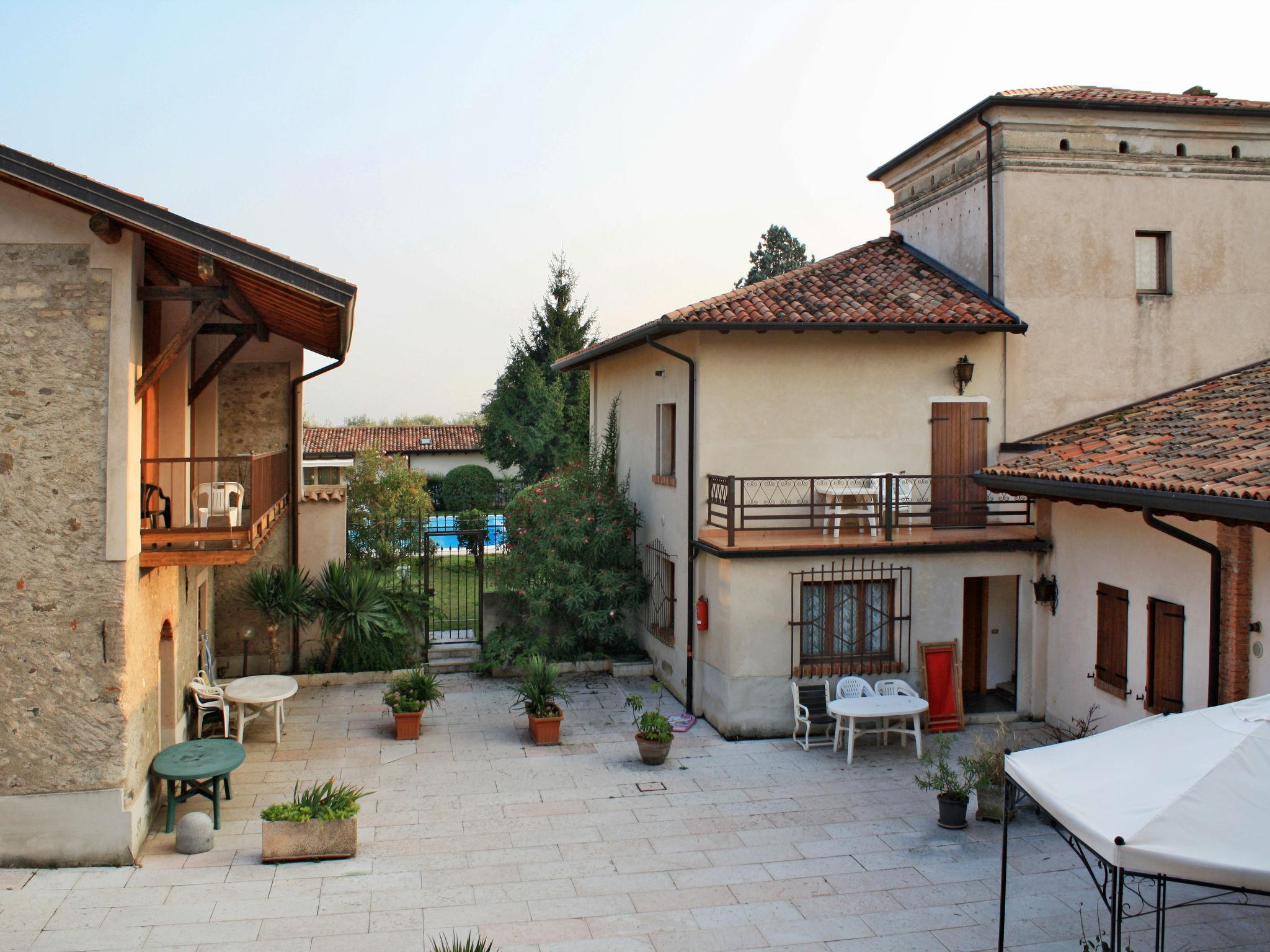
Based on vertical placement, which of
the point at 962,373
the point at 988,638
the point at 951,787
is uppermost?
the point at 962,373

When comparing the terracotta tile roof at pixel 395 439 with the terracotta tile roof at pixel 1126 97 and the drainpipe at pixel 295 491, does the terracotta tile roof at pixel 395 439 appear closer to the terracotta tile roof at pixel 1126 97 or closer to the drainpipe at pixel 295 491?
the drainpipe at pixel 295 491

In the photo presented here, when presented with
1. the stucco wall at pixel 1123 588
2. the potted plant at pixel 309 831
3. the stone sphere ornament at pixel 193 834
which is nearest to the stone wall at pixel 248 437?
the stone sphere ornament at pixel 193 834

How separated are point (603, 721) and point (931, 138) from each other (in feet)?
33.8

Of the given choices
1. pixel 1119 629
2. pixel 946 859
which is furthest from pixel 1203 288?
pixel 946 859

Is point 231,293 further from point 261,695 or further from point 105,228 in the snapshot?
point 261,695

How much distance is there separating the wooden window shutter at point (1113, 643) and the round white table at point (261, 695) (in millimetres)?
9930

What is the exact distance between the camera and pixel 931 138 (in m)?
16.3

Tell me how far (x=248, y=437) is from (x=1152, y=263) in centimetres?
1389

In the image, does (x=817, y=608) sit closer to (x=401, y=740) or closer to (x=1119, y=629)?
(x=1119, y=629)

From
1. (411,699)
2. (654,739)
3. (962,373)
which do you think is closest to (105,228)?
(411,699)

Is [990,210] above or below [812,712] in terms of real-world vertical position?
above

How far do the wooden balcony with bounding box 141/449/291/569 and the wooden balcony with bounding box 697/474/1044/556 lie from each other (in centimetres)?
560

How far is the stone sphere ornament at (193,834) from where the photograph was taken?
31.3ft

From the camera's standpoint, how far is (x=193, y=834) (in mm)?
9539
